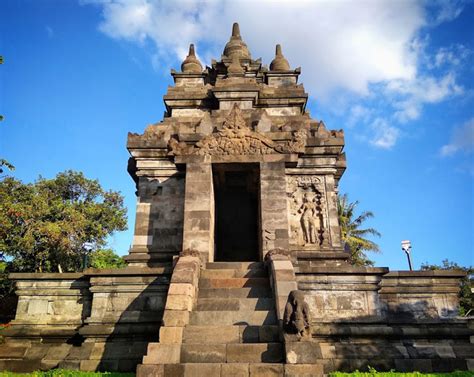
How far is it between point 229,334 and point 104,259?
29.9m

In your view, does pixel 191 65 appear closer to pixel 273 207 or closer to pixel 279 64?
pixel 279 64

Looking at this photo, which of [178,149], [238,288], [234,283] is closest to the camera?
[238,288]

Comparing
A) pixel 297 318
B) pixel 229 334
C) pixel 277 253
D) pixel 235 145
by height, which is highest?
pixel 235 145

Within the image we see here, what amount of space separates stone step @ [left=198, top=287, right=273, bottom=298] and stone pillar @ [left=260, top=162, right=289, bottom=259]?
191cm

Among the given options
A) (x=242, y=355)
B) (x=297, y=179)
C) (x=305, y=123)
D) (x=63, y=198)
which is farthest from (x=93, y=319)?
(x=63, y=198)

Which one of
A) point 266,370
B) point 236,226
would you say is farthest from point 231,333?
point 236,226

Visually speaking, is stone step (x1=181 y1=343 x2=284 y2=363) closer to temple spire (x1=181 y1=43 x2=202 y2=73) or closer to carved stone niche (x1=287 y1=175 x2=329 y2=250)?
carved stone niche (x1=287 y1=175 x2=329 y2=250)

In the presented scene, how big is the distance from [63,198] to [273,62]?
26103 mm

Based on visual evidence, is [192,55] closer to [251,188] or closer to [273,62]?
[273,62]

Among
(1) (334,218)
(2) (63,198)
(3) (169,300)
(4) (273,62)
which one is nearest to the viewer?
(3) (169,300)

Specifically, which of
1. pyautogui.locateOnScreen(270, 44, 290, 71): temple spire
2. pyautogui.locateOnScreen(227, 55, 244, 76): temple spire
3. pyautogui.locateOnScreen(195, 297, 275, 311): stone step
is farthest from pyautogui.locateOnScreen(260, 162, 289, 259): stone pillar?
pyautogui.locateOnScreen(270, 44, 290, 71): temple spire

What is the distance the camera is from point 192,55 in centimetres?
2027

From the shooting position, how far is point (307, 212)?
13.6m

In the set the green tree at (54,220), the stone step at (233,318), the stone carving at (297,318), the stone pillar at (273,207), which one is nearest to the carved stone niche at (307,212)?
the stone pillar at (273,207)
